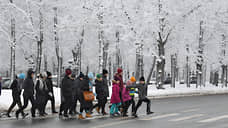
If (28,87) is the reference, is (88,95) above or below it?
below

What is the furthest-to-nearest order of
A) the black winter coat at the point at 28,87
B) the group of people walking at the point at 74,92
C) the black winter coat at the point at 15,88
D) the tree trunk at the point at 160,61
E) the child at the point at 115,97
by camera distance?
the tree trunk at the point at 160,61
the black winter coat at the point at 15,88
the child at the point at 115,97
the black winter coat at the point at 28,87
the group of people walking at the point at 74,92

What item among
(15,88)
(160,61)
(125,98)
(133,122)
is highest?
(160,61)

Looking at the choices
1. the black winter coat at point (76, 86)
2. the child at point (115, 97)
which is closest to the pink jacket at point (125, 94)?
the child at point (115, 97)

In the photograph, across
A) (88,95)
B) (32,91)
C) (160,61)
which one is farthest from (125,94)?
(160,61)

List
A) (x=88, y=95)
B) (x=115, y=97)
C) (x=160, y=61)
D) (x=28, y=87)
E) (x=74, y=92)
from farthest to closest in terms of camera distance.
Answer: (x=160, y=61), (x=115, y=97), (x=74, y=92), (x=28, y=87), (x=88, y=95)

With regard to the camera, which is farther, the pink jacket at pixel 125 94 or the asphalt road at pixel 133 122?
the pink jacket at pixel 125 94

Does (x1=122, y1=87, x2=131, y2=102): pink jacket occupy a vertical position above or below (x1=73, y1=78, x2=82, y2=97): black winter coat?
below

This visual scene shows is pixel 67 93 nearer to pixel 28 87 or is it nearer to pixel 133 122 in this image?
pixel 28 87

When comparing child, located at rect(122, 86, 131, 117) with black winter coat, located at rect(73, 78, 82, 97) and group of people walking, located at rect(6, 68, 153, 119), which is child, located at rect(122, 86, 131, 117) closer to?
group of people walking, located at rect(6, 68, 153, 119)

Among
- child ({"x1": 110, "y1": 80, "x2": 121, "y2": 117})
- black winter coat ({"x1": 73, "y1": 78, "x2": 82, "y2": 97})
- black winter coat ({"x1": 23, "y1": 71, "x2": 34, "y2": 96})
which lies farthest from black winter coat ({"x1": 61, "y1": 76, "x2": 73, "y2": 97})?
child ({"x1": 110, "y1": 80, "x2": 121, "y2": 117})

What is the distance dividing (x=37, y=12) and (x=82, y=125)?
29686mm

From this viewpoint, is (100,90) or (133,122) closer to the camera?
(133,122)

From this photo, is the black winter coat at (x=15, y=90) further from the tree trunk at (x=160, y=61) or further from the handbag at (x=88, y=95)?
the tree trunk at (x=160, y=61)

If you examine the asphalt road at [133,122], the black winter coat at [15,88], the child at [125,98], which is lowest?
the asphalt road at [133,122]
